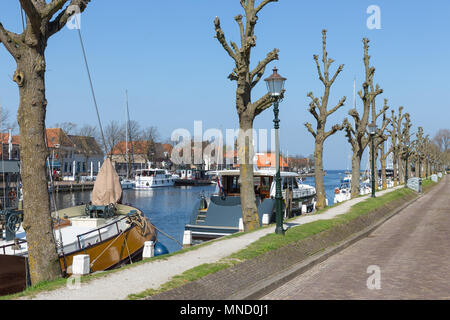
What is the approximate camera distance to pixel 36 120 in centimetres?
930

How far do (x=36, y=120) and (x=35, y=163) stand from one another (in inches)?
34.2

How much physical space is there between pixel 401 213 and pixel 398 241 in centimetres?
1103

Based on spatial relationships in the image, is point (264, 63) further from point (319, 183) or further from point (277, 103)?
point (319, 183)

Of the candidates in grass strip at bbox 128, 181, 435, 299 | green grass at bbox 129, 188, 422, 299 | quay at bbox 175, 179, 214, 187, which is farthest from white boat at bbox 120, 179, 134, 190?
green grass at bbox 129, 188, 422, 299

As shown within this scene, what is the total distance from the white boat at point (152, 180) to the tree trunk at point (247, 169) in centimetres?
6569

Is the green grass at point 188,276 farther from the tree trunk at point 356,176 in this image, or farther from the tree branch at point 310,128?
the tree trunk at point 356,176

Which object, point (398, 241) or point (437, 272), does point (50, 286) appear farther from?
point (398, 241)

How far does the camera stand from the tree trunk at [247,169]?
57.1 feet

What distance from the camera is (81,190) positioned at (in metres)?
70.1

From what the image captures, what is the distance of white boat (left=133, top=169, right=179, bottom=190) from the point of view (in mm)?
82250

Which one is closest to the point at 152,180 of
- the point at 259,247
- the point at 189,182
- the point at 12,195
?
the point at 189,182

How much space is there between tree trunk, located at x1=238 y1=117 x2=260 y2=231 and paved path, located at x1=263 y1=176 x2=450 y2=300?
422cm

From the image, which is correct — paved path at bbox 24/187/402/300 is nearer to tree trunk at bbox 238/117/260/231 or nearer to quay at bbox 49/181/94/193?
tree trunk at bbox 238/117/260/231
